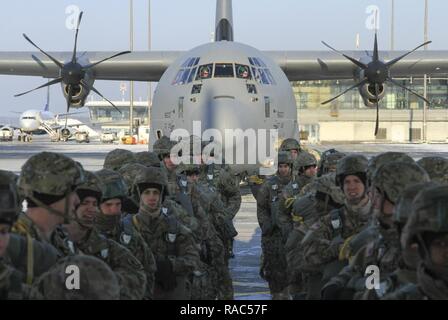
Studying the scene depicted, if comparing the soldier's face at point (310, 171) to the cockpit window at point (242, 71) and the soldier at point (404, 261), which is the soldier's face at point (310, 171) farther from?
the cockpit window at point (242, 71)

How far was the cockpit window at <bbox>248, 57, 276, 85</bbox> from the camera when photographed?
16.2 metres

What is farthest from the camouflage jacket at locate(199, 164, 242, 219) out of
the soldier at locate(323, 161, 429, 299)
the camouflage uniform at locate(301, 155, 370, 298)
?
the soldier at locate(323, 161, 429, 299)

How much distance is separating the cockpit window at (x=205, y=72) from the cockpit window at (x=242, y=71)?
57 cm

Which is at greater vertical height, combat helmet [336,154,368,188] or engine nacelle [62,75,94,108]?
engine nacelle [62,75,94,108]

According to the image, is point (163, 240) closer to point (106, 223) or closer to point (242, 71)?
point (106, 223)

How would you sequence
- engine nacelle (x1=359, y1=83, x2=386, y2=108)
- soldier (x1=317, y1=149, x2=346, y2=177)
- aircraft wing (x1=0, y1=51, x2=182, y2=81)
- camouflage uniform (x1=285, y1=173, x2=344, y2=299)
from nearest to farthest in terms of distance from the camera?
camouflage uniform (x1=285, y1=173, x2=344, y2=299) → soldier (x1=317, y1=149, x2=346, y2=177) → engine nacelle (x1=359, y1=83, x2=386, y2=108) → aircraft wing (x1=0, y1=51, x2=182, y2=81)

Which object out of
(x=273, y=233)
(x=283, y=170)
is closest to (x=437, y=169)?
(x=273, y=233)

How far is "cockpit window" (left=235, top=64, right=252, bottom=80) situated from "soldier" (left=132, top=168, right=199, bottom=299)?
397 inches

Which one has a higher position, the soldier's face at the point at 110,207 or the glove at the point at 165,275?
the soldier's face at the point at 110,207

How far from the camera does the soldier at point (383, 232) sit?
3.97 meters


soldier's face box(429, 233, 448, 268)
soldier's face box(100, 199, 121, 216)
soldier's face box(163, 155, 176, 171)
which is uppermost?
soldier's face box(163, 155, 176, 171)

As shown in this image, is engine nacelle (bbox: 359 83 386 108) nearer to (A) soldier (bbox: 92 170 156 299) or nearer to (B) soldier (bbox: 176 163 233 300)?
(B) soldier (bbox: 176 163 233 300)

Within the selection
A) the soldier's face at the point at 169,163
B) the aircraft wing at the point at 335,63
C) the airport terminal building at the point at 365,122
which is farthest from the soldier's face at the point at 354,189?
the airport terminal building at the point at 365,122

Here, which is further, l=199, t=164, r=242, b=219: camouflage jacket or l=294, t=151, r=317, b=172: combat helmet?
l=199, t=164, r=242, b=219: camouflage jacket
